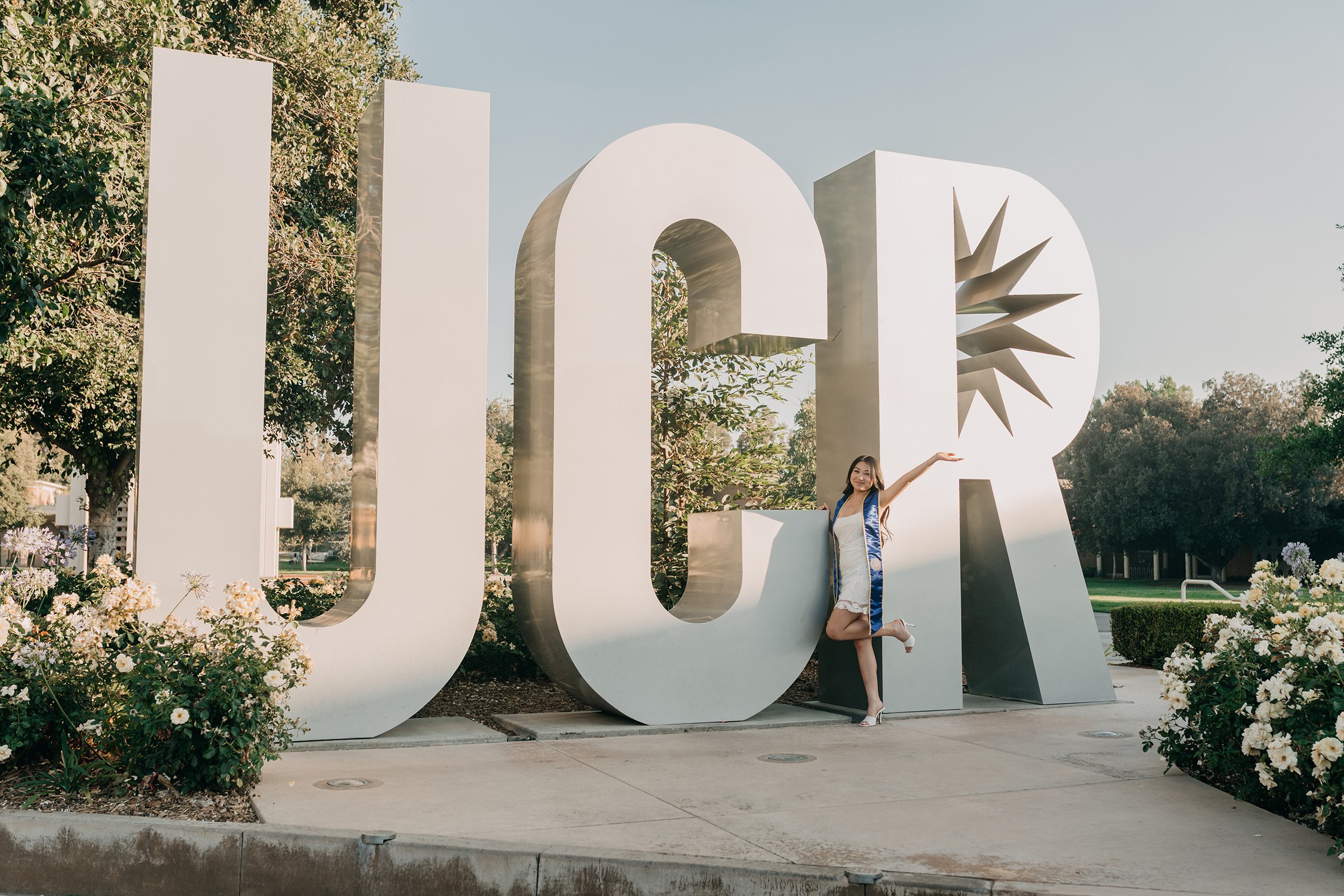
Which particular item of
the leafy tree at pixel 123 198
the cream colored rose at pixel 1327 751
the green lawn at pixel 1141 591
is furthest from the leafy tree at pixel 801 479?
the green lawn at pixel 1141 591

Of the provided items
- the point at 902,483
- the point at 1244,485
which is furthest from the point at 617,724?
the point at 1244,485

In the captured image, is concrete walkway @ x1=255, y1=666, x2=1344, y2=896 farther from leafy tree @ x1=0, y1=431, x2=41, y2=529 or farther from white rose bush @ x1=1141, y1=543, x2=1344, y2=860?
leafy tree @ x1=0, y1=431, x2=41, y2=529

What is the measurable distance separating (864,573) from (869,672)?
2.49ft

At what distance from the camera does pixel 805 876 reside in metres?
4.10

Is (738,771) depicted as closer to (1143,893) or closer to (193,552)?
(1143,893)

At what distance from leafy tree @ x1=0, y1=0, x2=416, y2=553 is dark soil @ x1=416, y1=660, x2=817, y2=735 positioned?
4348mm

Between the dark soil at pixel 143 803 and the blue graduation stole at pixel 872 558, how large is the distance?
4.50 meters

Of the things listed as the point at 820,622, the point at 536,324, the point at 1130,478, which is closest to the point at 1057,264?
the point at 820,622

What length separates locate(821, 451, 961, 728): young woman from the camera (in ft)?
26.0

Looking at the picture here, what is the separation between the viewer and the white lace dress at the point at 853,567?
26.0 ft

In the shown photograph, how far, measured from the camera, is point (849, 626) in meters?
7.97

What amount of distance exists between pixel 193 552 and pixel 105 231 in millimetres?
6068

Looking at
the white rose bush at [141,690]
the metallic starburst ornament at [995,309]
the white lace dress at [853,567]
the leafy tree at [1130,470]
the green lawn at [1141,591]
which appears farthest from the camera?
the leafy tree at [1130,470]

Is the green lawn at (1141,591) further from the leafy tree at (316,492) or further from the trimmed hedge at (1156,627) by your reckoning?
the leafy tree at (316,492)
